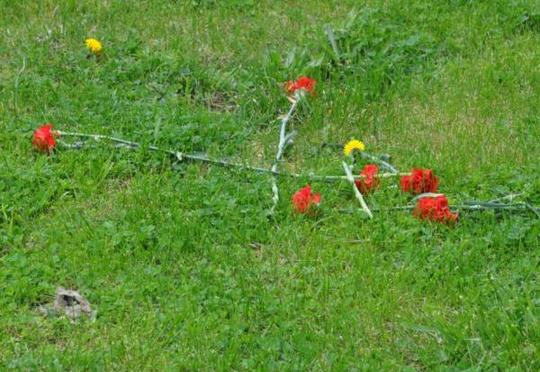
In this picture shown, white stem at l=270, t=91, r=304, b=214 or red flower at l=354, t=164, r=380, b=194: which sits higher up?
red flower at l=354, t=164, r=380, b=194

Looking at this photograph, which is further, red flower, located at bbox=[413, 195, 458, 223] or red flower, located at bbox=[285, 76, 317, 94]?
red flower, located at bbox=[285, 76, 317, 94]

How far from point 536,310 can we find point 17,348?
1.99m

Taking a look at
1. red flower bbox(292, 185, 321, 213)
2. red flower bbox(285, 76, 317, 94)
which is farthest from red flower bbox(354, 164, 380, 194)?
red flower bbox(285, 76, 317, 94)

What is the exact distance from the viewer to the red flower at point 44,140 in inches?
202

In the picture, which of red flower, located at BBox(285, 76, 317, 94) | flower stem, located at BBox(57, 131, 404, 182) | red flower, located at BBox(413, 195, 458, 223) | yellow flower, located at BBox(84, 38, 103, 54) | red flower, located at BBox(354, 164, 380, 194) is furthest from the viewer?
yellow flower, located at BBox(84, 38, 103, 54)

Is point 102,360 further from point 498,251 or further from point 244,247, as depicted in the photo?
point 498,251

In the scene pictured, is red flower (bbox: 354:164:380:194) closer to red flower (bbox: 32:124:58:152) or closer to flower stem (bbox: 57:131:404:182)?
flower stem (bbox: 57:131:404:182)

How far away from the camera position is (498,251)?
174 inches

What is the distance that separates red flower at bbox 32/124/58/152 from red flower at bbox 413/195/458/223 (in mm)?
1874

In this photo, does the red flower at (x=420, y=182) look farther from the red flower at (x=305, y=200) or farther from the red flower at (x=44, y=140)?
the red flower at (x=44, y=140)

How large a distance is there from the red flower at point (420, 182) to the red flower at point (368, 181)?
0.13m

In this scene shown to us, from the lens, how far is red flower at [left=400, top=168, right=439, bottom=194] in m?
4.79

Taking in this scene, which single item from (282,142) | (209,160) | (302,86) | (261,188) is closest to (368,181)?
(261,188)

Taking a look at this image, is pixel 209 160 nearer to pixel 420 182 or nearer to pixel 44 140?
pixel 44 140
